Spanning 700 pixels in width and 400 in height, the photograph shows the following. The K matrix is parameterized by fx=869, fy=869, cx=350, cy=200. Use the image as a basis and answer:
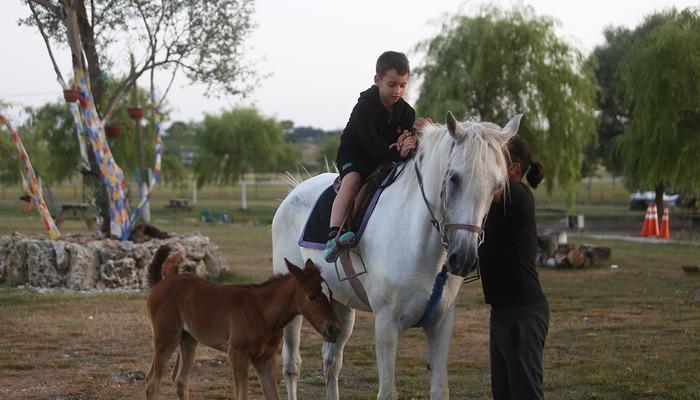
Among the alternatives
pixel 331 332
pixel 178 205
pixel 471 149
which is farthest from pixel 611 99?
pixel 471 149

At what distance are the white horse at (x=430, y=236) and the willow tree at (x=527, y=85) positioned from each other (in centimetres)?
2317

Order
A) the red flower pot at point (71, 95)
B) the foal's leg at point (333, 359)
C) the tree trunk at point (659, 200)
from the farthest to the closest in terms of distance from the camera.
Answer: the tree trunk at point (659, 200) → the red flower pot at point (71, 95) → the foal's leg at point (333, 359)

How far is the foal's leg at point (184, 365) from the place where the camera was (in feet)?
20.9

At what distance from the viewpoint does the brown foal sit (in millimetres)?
5336

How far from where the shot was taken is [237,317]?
18.8 ft

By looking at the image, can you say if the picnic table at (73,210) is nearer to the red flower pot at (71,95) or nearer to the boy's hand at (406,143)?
the red flower pot at (71,95)

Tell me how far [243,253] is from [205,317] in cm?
1658

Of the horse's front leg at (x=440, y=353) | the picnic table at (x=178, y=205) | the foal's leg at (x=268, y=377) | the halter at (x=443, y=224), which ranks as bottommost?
the picnic table at (x=178, y=205)

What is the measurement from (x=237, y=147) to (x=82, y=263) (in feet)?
148

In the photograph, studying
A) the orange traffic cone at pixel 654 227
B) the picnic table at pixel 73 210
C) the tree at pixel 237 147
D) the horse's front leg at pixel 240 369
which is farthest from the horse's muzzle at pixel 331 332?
the tree at pixel 237 147

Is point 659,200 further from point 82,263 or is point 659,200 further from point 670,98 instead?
point 82,263

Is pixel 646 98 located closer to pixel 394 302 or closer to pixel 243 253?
pixel 243 253

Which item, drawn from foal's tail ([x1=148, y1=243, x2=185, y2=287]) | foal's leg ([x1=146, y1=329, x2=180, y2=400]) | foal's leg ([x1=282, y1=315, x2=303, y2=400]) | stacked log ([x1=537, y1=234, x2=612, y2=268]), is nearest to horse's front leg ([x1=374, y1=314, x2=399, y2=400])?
foal's leg ([x1=282, y1=315, x2=303, y2=400])

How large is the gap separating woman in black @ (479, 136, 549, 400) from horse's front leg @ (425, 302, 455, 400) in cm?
38
